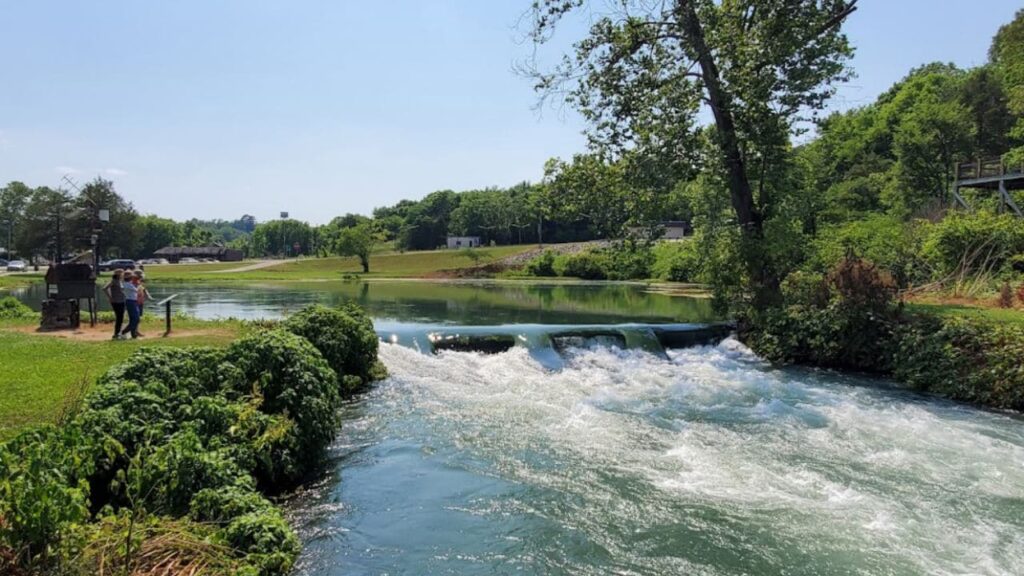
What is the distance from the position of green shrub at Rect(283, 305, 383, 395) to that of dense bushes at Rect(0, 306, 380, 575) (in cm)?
295

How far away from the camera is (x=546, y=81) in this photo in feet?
A: 71.3

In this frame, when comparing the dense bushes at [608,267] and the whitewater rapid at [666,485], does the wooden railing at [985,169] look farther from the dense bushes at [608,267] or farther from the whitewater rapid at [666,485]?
the whitewater rapid at [666,485]

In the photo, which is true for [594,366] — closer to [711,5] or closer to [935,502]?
[935,502]

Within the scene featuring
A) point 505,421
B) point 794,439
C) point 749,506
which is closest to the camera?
point 749,506

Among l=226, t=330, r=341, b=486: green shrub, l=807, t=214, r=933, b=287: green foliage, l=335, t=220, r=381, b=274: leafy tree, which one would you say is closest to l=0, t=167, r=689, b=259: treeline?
l=335, t=220, r=381, b=274: leafy tree

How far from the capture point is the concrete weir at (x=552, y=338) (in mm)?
18562

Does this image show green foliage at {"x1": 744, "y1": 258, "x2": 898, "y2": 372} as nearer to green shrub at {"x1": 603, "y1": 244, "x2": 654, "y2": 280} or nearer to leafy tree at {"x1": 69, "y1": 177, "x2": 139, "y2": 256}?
green shrub at {"x1": 603, "y1": 244, "x2": 654, "y2": 280}

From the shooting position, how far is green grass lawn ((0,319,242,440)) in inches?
300

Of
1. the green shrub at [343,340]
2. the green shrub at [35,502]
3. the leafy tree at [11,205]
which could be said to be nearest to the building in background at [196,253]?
the leafy tree at [11,205]

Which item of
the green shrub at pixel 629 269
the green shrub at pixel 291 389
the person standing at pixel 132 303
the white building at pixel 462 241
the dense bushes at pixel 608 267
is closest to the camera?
the green shrub at pixel 291 389

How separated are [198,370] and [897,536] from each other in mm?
9037

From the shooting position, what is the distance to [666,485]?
8.46m

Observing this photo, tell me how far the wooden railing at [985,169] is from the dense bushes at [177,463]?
38849 mm

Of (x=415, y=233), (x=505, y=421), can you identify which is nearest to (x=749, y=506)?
(x=505, y=421)
